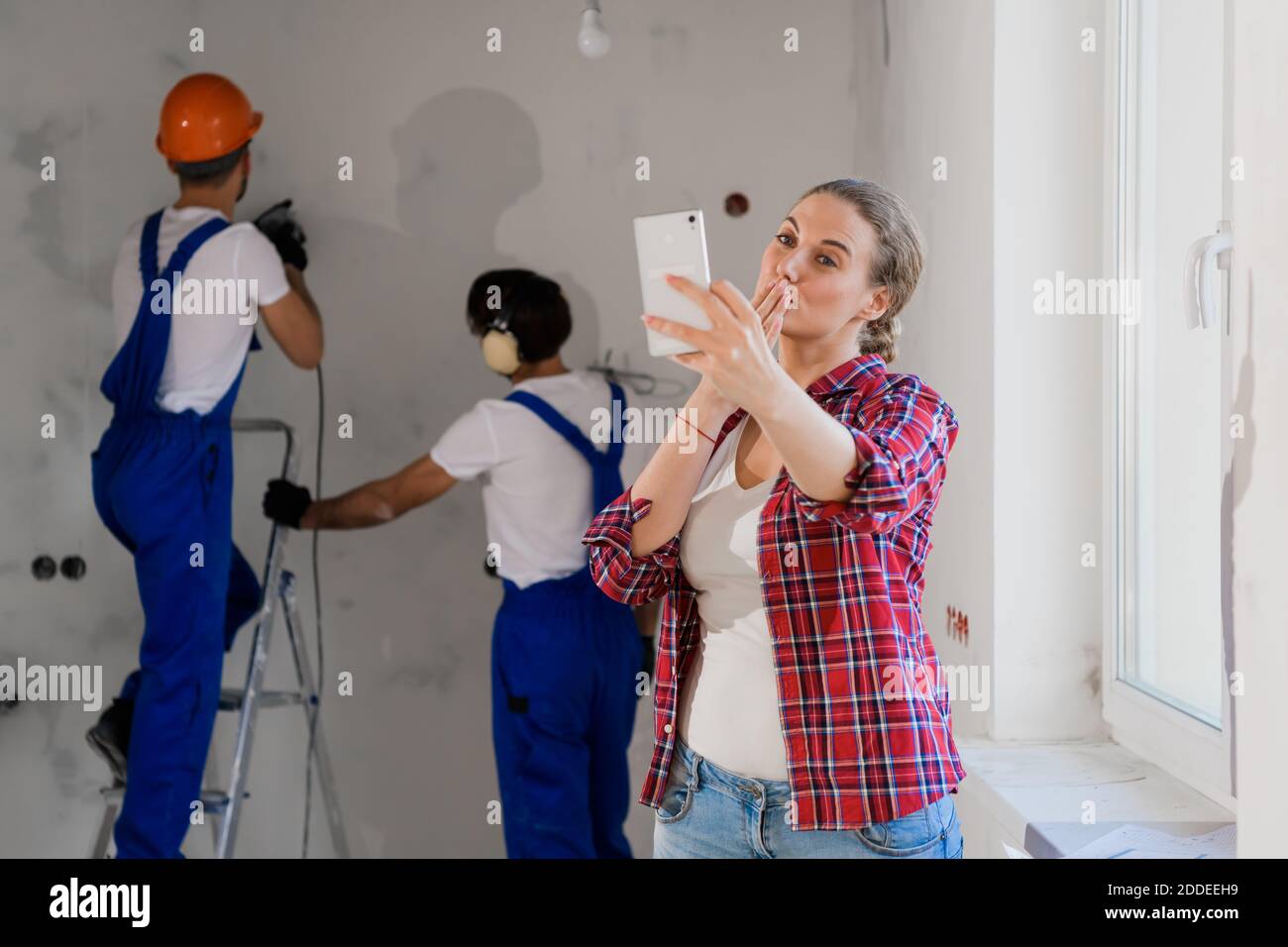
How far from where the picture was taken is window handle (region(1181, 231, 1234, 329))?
52.0 inches

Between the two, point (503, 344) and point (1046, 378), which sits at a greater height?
point (503, 344)

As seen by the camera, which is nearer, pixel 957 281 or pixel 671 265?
pixel 671 265

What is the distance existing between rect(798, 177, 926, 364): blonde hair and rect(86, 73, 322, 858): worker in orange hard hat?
148cm

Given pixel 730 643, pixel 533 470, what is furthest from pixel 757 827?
pixel 533 470

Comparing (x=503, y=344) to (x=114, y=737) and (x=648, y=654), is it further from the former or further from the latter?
(x=114, y=737)

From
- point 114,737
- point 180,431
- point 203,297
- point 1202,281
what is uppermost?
point 203,297

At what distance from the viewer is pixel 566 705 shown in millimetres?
2242

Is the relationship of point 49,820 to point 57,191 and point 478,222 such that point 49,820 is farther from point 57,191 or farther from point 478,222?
point 478,222

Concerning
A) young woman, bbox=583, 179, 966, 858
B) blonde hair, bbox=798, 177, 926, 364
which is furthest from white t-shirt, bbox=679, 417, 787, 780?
blonde hair, bbox=798, 177, 926, 364

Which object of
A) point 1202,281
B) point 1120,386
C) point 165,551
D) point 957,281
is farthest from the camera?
point 165,551

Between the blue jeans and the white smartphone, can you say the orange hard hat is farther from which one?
the blue jeans

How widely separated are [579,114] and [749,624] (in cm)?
184

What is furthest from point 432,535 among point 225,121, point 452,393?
point 225,121

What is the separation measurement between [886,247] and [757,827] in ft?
1.87
